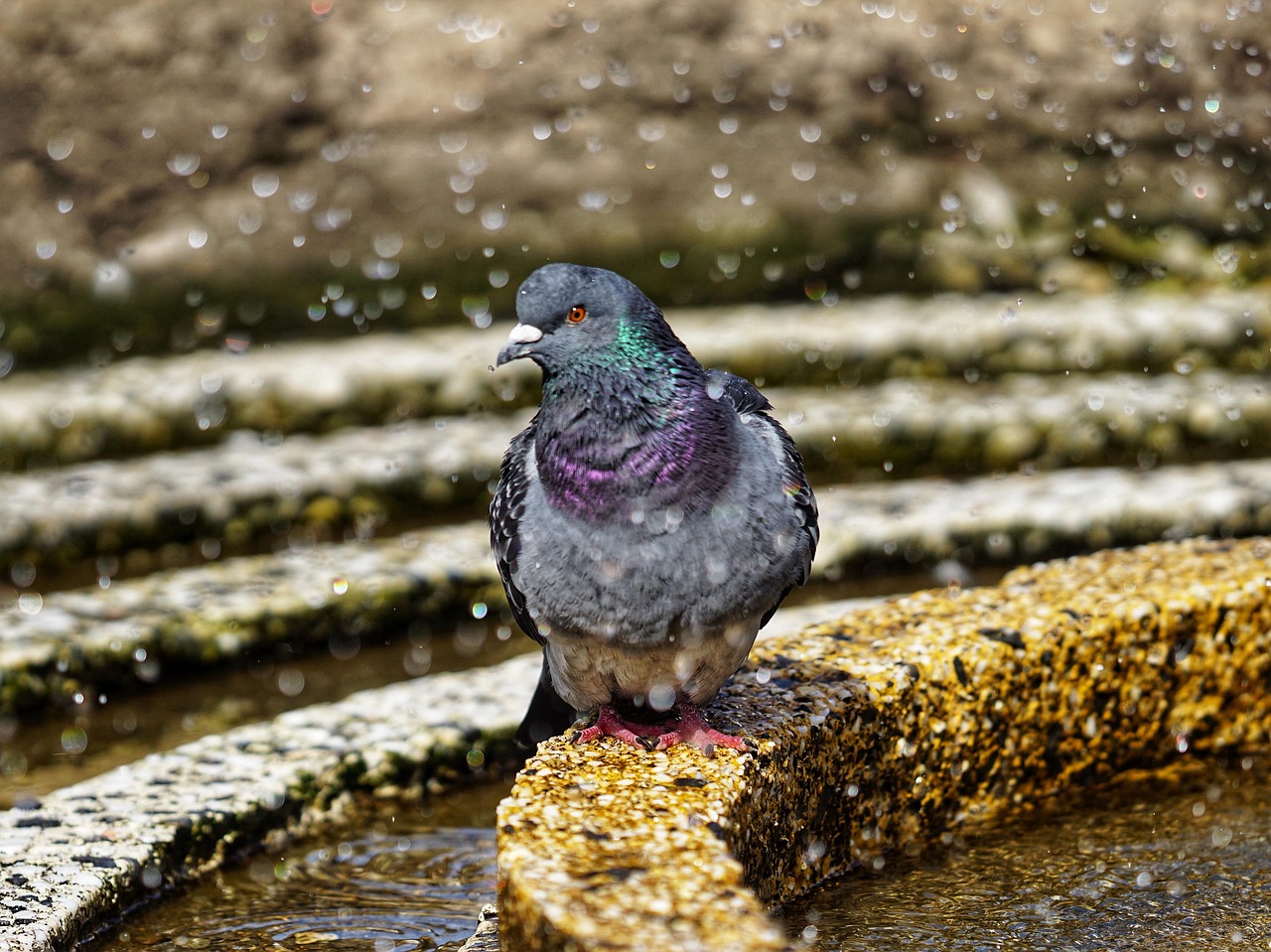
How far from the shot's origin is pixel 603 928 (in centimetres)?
262

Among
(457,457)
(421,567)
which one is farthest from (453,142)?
(421,567)

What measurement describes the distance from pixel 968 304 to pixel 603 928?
8033mm

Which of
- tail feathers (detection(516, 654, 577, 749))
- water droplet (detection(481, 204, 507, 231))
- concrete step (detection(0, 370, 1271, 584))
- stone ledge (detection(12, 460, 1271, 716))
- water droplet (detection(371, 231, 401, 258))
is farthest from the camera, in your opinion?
water droplet (detection(481, 204, 507, 231))

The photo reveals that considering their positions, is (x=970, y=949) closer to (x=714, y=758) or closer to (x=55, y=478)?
(x=714, y=758)

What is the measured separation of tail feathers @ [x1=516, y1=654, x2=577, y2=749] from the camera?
13.6 feet

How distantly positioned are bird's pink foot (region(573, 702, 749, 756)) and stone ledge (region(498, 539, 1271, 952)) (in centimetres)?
5

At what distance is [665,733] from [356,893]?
1.25 meters

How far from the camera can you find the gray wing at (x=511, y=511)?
3.55 m

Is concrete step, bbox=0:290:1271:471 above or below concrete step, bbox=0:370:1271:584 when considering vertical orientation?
above

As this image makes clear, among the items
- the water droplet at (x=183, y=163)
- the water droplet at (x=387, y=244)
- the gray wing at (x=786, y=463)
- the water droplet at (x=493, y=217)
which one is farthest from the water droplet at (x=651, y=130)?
the gray wing at (x=786, y=463)

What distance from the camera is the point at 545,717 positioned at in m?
4.19

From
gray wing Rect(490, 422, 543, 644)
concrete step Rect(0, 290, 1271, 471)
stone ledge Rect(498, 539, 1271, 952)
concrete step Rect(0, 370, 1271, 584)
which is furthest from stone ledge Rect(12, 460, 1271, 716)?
gray wing Rect(490, 422, 543, 644)

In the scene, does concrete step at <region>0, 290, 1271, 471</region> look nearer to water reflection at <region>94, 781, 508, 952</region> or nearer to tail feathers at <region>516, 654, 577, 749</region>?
water reflection at <region>94, 781, 508, 952</region>

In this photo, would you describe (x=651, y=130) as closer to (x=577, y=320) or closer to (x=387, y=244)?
(x=387, y=244)
